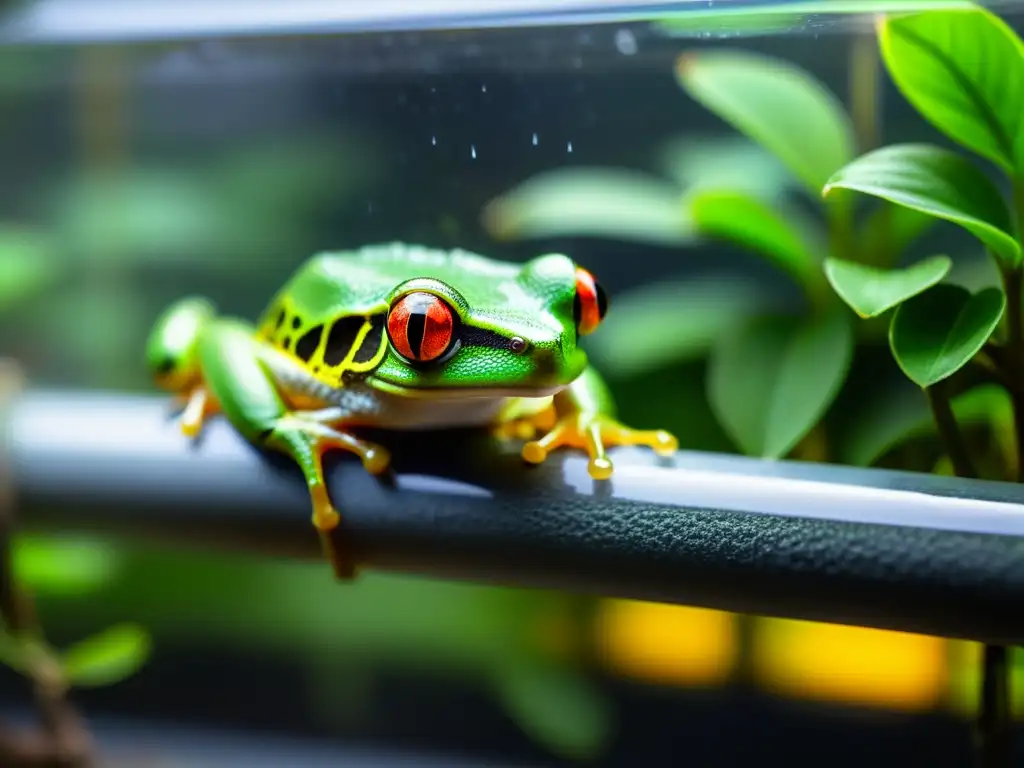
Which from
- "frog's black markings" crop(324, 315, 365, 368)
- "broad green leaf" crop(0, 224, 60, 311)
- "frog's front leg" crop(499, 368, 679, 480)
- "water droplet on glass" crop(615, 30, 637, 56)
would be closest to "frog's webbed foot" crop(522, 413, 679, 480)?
"frog's front leg" crop(499, 368, 679, 480)

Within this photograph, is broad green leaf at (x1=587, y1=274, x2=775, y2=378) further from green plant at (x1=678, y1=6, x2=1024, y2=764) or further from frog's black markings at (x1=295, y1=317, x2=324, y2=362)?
frog's black markings at (x1=295, y1=317, x2=324, y2=362)

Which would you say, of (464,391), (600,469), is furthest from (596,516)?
(464,391)

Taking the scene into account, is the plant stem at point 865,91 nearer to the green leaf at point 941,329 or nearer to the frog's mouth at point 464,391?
the green leaf at point 941,329

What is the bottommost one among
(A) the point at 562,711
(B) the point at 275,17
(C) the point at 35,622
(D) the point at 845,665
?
(A) the point at 562,711

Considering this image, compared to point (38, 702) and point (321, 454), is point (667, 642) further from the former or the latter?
point (38, 702)

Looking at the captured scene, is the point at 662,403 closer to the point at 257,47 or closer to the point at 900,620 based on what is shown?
the point at 900,620

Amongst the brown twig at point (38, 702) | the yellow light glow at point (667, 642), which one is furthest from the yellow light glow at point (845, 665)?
the brown twig at point (38, 702)

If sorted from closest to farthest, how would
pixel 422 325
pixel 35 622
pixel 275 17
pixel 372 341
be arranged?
pixel 422 325 → pixel 372 341 → pixel 275 17 → pixel 35 622

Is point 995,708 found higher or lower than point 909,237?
lower
